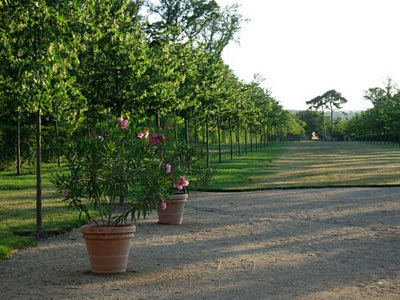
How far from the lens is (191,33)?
169ft

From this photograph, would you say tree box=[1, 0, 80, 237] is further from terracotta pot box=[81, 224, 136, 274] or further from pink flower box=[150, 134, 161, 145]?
terracotta pot box=[81, 224, 136, 274]

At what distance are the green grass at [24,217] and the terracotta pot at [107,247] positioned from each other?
1028 mm

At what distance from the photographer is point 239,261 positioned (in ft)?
29.8

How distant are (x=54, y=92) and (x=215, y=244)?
388 cm

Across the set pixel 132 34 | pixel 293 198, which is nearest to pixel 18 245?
pixel 132 34

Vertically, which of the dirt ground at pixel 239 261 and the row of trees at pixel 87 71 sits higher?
the row of trees at pixel 87 71

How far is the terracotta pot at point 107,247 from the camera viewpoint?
8352 mm

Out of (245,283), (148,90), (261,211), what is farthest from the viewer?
(148,90)

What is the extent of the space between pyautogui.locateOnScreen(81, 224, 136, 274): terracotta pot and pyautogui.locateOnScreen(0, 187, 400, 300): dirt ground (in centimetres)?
19

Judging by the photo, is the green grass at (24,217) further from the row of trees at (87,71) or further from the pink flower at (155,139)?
the pink flower at (155,139)

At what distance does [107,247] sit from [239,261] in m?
1.97

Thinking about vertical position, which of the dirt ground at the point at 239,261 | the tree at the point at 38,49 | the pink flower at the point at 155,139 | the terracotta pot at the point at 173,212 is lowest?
the dirt ground at the point at 239,261

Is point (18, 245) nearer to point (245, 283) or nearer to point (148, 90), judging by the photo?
point (245, 283)

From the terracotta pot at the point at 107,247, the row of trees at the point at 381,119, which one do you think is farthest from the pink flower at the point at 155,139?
the row of trees at the point at 381,119
